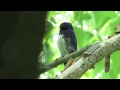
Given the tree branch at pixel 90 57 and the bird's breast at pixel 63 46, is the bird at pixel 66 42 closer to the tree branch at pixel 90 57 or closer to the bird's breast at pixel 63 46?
the bird's breast at pixel 63 46

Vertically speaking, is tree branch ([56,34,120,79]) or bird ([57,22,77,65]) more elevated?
tree branch ([56,34,120,79])

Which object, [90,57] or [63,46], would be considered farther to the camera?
[63,46]

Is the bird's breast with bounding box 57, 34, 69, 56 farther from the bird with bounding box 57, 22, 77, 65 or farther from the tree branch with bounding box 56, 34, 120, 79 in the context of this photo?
the tree branch with bounding box 56, 34, 120, 79

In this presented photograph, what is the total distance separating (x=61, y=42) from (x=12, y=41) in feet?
11.3

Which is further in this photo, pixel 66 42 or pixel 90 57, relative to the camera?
pixel 66 42

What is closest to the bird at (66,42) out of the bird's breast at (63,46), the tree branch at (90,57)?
the bird's breast at (63,46)

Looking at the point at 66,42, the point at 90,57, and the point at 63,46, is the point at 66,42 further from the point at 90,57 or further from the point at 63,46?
the point at 90,57

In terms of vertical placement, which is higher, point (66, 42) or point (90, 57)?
point (90, 57)

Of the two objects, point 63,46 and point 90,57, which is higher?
point 90,57

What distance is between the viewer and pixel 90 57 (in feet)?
2.54

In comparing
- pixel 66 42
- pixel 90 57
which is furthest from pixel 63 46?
pixel 90 57

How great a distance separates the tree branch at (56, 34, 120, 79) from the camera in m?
0.67

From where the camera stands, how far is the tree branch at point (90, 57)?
0.67 m

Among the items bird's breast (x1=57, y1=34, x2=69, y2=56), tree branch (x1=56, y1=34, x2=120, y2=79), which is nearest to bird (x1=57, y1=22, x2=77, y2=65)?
bird's breast (x1=57, y1=34, x2=69, y2=56)
